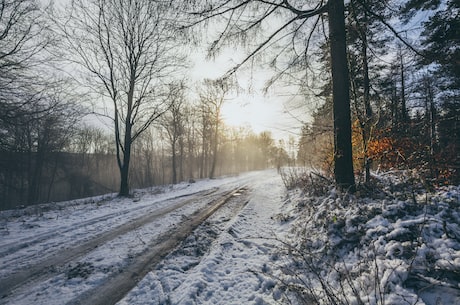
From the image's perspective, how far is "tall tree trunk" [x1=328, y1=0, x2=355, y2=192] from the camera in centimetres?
509

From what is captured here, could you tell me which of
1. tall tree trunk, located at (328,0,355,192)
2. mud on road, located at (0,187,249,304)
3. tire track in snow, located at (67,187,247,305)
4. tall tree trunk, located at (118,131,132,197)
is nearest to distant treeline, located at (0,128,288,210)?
tall tree trunk, located at (118,131,132,197)

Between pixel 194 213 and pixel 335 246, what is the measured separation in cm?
452

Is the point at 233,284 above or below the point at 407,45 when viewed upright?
below

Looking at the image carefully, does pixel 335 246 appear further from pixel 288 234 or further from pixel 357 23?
pixel 357 23

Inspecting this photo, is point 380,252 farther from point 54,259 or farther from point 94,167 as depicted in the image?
point 94,167

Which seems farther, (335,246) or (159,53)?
(159,53)

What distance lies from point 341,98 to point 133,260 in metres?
5.63

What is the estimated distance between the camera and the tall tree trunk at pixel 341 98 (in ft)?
16.7

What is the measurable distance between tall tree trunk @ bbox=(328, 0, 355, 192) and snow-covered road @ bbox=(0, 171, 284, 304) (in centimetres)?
246

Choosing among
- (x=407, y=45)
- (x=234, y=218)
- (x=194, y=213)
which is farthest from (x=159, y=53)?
(x=407, y=45)

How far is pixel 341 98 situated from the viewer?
16.8ft


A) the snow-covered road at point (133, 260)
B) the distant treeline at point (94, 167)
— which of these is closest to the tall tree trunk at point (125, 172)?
the snow-covered road at point (133, 260)

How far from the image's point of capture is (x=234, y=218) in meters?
6.29

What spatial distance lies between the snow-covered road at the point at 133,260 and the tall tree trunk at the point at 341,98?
246cm
